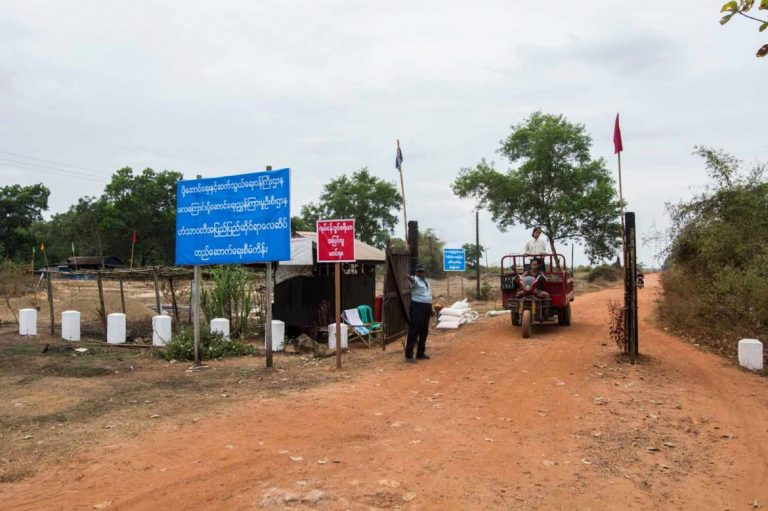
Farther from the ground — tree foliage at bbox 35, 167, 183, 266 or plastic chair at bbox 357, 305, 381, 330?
tree foliage at bbox 35, 167, 183, 266

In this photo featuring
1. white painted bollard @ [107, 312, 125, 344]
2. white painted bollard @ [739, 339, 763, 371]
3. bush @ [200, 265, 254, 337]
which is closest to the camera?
white painted bollard @ [739, 339, 763, 371]

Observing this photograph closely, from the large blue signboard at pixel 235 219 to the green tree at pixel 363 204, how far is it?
37066 millimetres

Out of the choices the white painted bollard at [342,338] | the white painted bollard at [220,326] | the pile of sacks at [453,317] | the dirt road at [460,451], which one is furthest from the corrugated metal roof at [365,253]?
the dirt road at [460,451]

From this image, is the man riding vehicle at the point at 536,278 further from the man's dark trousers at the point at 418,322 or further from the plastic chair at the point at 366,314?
the plastic chair at the point at 366,314

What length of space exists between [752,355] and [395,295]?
6.48 metres

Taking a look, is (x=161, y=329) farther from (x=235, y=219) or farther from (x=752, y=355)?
(x=752, y=355)

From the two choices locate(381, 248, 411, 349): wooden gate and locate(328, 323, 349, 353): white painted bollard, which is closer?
locate(381, 248, 411, 349): wooden gate

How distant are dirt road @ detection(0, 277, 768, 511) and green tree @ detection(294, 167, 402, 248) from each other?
39.7 metres


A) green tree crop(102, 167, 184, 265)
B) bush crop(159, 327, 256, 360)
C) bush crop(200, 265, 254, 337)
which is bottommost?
bush crop(159, 327, 256, 360)

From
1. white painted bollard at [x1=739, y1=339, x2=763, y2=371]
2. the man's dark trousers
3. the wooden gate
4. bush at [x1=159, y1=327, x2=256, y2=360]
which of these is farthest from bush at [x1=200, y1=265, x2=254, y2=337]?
white painted bollard at [x1=739, y1=339, x2=763, y2=371]

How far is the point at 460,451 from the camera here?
5410 millimetres

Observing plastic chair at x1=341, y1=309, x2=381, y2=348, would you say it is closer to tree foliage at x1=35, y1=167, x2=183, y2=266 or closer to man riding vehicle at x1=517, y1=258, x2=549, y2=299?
man riding vehicle at x1=517, y1=258, x2=549, y2=299

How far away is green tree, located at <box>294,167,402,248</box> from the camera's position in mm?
48219

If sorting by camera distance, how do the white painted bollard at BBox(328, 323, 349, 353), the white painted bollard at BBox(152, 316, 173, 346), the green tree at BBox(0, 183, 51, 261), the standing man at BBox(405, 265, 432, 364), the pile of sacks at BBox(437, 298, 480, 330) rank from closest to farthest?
the standing man at BBox(405, 265, 432, 364) → the white painted bollard at BBox(328, 323, 349, 353) → the white painted bollard at BBox(152, 316, 173, 346) → the pile of sacks at BBox(437, 298, 480, 330) → the green tree at BBox(0, 183, 51, 261)
